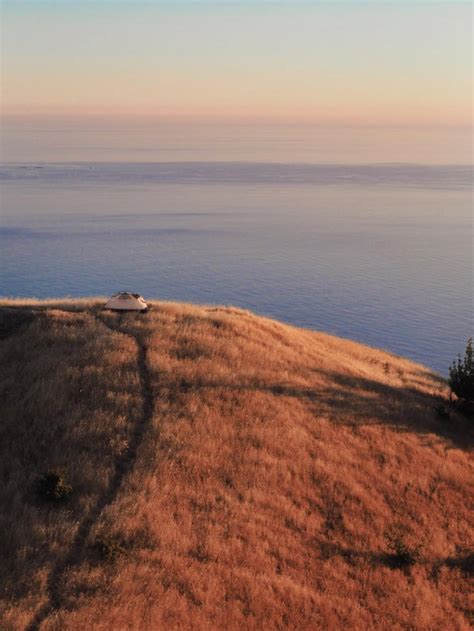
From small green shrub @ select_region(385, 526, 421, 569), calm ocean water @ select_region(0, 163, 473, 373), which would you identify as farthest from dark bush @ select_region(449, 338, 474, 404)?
calm ocean water @ select_region(0, 163, 473, 373)

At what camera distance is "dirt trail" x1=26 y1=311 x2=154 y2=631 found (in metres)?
18.0

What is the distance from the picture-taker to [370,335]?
91375 mm

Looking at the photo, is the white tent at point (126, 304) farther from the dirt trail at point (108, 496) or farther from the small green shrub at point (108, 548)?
the small green shrub at point (108, 548)

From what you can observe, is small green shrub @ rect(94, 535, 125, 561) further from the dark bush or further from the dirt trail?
the dark bush

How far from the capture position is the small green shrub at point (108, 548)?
65.3 ft

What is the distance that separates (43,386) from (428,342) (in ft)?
233

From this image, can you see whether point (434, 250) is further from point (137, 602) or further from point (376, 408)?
point (137, 602)

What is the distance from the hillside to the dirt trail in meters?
0.06

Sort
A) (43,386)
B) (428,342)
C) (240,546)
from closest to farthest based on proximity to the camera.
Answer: (240,546) < (43,386) < (428,342)

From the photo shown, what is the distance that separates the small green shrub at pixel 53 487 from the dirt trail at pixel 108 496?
4.10ft

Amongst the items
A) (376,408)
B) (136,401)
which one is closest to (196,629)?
(136,401)

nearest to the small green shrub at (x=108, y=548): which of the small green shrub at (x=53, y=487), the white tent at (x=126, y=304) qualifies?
the small green shrub at (x=53, y=487)

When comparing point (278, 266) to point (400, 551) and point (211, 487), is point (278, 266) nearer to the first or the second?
point (211, 487)

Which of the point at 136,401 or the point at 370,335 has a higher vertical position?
the point at 136,401
